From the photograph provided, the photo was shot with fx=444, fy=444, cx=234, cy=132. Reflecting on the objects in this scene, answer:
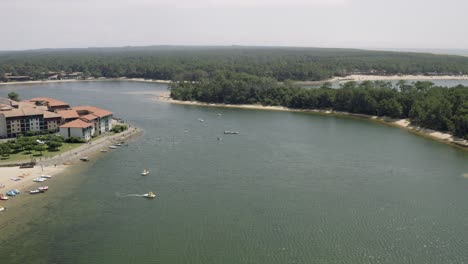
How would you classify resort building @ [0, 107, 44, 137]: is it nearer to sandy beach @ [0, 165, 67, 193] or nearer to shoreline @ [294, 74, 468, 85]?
sandy beach @ [0, 165, 67, 193]

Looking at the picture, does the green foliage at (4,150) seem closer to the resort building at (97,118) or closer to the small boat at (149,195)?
the resort building at (97,118)

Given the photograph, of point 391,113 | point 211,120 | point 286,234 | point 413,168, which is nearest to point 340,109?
point 391,113

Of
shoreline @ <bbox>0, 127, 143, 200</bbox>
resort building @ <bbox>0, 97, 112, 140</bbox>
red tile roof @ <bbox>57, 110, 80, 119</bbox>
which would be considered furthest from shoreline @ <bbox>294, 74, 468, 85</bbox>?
shoreline @ <bbox>0, 127, 143, 200</bbox>

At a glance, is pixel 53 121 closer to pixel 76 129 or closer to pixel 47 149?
pixel 76 129

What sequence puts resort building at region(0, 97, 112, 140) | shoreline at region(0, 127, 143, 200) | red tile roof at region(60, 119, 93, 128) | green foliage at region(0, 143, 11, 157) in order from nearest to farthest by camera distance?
shoreline at region(0, 127, 143, 200), green foliage at region(0, 143, 11, 157), red tile roof at region(60, 119, 93, 128), resort building at region(0, 97, 112, 140)

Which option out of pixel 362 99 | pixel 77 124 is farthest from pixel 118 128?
pixel 362 99

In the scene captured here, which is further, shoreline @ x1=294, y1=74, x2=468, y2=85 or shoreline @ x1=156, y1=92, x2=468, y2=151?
shoreline @ x1=294, y1=74, x2=468, y2=85

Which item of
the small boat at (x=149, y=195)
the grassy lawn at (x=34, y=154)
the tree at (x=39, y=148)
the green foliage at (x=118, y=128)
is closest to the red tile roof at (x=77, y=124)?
the grassy lawn at (x=34, y=154)

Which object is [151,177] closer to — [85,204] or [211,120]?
[85,204]
